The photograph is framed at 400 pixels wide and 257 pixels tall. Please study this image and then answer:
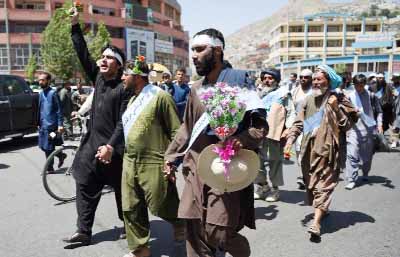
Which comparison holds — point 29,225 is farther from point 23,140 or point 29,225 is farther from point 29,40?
point 29,40

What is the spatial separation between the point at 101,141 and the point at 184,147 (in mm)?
1233

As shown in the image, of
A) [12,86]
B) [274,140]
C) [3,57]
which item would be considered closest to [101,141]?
[274,140]

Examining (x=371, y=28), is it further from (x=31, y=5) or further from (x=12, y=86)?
(x=12, y=86)

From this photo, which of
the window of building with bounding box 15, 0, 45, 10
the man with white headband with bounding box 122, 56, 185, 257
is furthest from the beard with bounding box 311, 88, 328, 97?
the window of building with bounding box 15, 0, 45, 10

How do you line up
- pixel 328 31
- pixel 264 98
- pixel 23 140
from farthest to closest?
pixel 328 31 < pixel 23 140 < pixel 264 98

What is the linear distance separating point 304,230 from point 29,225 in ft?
10.4

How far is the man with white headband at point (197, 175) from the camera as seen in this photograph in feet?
9.26

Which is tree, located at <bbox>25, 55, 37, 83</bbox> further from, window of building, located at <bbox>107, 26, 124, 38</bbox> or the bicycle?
the bicycle

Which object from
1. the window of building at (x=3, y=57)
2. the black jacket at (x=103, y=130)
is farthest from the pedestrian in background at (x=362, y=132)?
the window of building at (x=3, y=57)

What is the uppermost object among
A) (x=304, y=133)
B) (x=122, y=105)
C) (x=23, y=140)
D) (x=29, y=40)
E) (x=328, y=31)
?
(x=328, y=31)

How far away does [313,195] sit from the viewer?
15.5 ft

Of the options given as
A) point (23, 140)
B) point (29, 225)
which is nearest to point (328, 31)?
point (23, 140)

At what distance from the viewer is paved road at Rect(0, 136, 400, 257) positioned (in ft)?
13.5

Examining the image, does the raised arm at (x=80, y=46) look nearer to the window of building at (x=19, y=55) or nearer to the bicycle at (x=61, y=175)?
the bicycle at (x=61, y=175)
